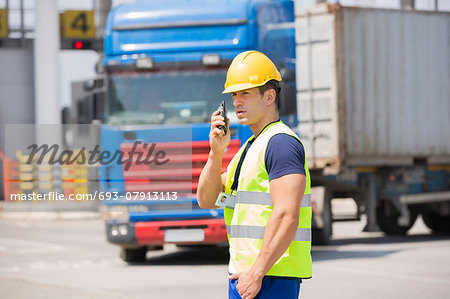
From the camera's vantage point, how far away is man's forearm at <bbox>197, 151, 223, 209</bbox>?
4000 millimetres

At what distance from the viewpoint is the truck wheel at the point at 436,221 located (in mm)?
18703

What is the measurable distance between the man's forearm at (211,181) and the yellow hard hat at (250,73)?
0.34 m

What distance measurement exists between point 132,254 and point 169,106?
2798 mm

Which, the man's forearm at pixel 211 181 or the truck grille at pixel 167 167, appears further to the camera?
the truck grille at pixel 167 167

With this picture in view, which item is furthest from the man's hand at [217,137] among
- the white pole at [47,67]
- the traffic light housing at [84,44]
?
the white pole at [47,67]

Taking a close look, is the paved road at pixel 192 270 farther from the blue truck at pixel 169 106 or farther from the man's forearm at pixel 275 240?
the man's forearm at pixel 275 240

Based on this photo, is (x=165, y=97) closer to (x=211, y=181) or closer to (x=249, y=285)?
(x=211, y=181)

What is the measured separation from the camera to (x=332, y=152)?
15.5 meters

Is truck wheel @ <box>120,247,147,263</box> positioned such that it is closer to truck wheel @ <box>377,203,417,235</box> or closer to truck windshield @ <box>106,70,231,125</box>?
truck windshield @ <box>106,70,231,125</box>

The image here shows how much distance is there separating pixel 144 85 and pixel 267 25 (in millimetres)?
1999

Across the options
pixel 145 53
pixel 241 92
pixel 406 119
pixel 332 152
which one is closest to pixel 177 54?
pixel 145 53

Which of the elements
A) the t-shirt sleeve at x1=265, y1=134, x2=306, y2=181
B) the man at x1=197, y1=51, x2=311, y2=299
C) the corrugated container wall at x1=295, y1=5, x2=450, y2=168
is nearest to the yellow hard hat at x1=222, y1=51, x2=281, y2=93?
the man at x1=197, y1=51, x2=311, y2=299

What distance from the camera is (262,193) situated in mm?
3762

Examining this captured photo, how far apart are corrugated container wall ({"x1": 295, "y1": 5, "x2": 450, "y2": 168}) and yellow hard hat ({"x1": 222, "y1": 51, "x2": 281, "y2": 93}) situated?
1154 cm
